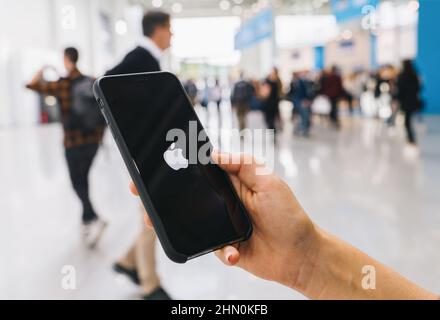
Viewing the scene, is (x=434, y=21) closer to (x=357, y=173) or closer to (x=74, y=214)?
(x=357, y=173)

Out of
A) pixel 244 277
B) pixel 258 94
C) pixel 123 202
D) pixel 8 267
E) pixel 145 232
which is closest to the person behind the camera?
pixel 145 232

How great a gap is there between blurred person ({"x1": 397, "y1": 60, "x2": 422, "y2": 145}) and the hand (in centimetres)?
759

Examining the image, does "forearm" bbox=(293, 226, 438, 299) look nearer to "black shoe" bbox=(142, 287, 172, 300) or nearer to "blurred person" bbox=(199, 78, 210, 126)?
"black shoe" bbox=(142, 287, 172, 300)

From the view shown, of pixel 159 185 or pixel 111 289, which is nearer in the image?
pixel 159 185

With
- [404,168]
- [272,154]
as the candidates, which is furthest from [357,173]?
Result: [272,154]

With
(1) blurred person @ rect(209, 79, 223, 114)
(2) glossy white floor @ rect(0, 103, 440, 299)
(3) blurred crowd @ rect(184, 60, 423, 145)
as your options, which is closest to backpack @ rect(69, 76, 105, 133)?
(2) glossy white floor @ rect(0, 103, 440, 299)

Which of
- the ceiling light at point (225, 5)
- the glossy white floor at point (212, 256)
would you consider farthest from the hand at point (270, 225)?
the ceiling light at point (225, 5)

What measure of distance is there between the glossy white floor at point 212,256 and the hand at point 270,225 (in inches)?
61.4

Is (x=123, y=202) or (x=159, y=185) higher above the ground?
(x=159, y=185)

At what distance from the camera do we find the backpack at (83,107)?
321cm

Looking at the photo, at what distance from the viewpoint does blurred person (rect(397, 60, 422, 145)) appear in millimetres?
8047

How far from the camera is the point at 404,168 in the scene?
5992 millimetres

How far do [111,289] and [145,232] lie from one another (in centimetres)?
42
